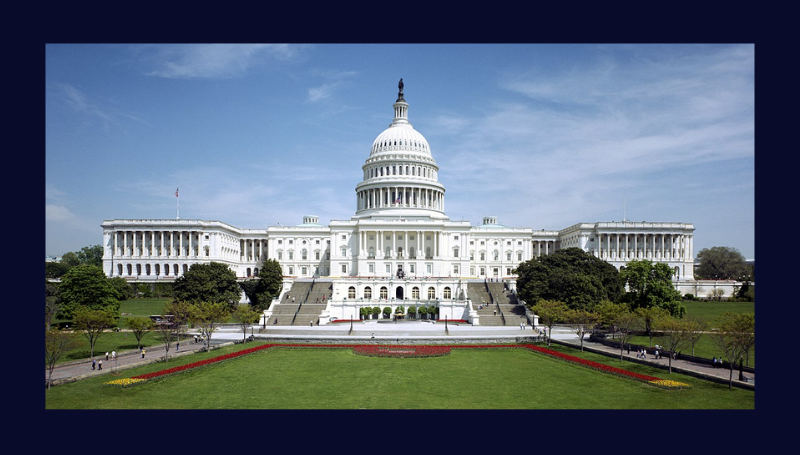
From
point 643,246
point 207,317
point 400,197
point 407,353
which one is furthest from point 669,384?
point 643,246

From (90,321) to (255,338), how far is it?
1543cm

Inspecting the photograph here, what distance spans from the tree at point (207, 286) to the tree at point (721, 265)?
113 m

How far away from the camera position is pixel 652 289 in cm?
6156

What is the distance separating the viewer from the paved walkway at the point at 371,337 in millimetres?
36125

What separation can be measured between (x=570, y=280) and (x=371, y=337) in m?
28.4

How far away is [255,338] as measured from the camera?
56469 mm

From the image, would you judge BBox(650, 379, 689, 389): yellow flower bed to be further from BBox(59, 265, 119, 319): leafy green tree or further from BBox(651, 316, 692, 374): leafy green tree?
BBox(59, 265, 119, 319): leafy green tree

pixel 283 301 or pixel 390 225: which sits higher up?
pixel 390 225

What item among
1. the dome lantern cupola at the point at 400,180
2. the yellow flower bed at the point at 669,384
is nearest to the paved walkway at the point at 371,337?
the yellow flower bed at the point at 669,384

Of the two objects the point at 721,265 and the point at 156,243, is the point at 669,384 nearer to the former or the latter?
the point at 156,243

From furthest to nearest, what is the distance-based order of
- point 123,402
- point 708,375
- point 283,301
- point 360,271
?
point 360,271 < point 283,301 < point 708,375 < point 123,402

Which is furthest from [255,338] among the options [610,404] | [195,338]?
[610,404]

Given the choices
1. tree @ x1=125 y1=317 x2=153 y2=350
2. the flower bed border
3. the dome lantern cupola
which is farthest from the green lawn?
the dome lantern cupola

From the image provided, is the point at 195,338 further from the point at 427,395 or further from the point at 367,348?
the point at 427,395
